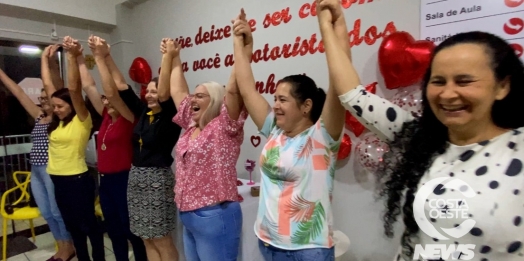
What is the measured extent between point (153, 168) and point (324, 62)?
1.21 metres

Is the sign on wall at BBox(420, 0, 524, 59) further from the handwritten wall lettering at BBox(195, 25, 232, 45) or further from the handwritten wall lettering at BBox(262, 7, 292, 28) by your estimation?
the handwritten wall lettering at BBox(195, 25, 232, 45)

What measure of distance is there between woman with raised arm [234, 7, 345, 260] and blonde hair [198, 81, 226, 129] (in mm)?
495

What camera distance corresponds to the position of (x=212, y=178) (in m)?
1.69

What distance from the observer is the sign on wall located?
1.49 meters

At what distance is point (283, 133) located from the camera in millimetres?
1386

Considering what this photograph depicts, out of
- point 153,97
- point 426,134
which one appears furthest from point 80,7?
point 426,134

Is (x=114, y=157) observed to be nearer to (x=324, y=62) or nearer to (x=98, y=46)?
(x=98, y=46)

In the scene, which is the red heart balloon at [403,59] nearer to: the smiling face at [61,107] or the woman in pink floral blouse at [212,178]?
the woman in pink floral blouse at [212,178]

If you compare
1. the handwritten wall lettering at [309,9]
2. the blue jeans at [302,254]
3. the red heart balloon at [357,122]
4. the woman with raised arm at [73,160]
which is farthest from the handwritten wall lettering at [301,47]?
the blue jeans at [302,254]

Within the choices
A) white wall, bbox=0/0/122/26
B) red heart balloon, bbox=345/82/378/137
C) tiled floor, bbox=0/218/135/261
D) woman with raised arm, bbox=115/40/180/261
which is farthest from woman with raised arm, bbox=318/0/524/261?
white wall, bbox=0/0/122/26

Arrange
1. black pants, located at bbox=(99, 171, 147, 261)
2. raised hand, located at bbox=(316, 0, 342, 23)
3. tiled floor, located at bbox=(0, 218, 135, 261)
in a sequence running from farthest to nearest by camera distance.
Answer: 1. tiled floor, located at bbox=(0, 218, 135, 261)
2. black pants, located at bbox=(99, 171, 147, 261)
3. raised hand, located at bbox=(316, 0, 342, 23)

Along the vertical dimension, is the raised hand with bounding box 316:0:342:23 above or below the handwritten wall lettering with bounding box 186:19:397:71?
below

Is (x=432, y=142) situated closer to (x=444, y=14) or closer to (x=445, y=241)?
(x=445, y=241)

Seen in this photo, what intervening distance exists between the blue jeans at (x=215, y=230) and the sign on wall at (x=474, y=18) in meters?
1.31
